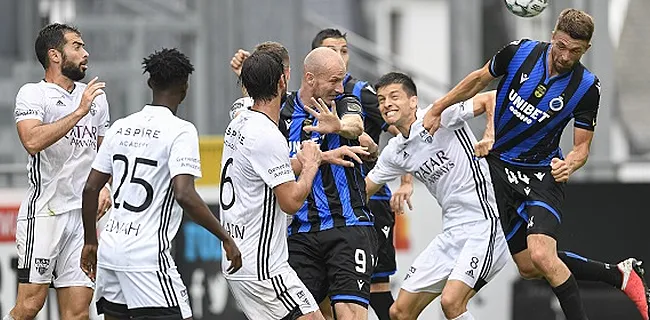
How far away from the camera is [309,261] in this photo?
29.4 feet

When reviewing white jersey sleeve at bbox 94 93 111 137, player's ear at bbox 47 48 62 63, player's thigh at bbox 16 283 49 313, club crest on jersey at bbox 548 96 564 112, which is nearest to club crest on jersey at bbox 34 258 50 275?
player's thigh at bbox 16 283 49 313

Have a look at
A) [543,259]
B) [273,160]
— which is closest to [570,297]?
[543,259]

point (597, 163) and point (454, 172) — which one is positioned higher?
point (454, 172)

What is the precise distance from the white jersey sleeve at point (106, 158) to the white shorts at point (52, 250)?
5.44 feet

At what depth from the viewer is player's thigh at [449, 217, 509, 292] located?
984cm

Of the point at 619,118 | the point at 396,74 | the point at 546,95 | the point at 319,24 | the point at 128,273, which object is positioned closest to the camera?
the point at 128,273

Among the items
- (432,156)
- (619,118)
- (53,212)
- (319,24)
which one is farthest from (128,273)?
(619,118)

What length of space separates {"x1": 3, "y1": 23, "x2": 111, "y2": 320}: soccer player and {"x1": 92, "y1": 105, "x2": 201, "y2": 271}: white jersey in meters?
1.66

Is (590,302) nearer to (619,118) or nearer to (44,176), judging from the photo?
(44,176)

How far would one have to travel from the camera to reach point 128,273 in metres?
7.94

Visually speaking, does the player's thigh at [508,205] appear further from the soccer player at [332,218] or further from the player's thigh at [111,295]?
the player's thigh at [111,295]

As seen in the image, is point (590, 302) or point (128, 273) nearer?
point (128, 273)

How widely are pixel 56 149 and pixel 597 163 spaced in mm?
6685

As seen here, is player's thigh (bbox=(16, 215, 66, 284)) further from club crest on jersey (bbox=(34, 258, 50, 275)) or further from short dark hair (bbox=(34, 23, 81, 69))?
short dark hair (bbox=(34, 23, 81, 69))
